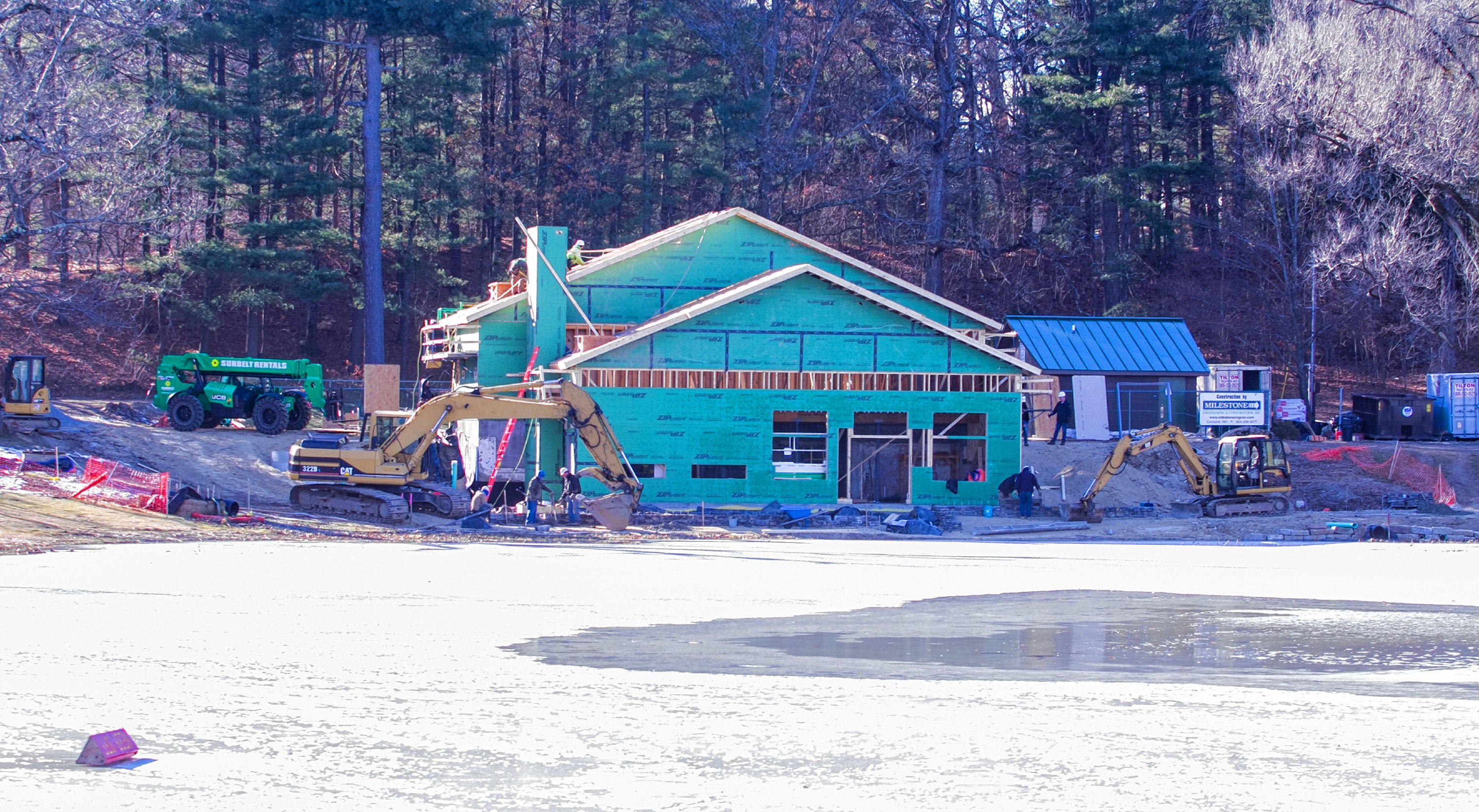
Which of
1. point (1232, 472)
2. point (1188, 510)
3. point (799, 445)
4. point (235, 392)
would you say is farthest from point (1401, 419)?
point (235, 392)

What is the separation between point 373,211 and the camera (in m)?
45.7

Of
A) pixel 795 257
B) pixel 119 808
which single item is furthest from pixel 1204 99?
pixel 119 808

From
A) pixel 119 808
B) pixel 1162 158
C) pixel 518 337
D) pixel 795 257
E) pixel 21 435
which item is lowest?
pixel 119 808

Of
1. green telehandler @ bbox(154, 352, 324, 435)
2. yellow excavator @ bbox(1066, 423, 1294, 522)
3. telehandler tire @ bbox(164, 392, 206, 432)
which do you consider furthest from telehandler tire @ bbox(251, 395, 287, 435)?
yellow excavator @ bbox(1066, 423, 1294, 522)

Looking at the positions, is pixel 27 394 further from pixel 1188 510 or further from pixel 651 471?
pixel 1188 510

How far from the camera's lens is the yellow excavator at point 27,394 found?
33.5 m

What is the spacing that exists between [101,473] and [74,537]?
5835mm

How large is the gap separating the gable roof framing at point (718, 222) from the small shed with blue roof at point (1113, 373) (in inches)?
226

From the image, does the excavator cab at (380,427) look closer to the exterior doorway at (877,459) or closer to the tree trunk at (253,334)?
the exterior doorway at (877,459)

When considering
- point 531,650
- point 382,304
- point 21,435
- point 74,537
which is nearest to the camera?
point 531,650

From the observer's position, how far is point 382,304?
45.8m

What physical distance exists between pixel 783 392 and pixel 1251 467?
1190 centimetres

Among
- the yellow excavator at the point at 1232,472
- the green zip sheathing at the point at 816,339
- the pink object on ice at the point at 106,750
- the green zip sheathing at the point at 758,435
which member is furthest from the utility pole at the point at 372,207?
the pink object on ice at the point at 106,750

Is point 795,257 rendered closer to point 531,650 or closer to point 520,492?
point 520,492
